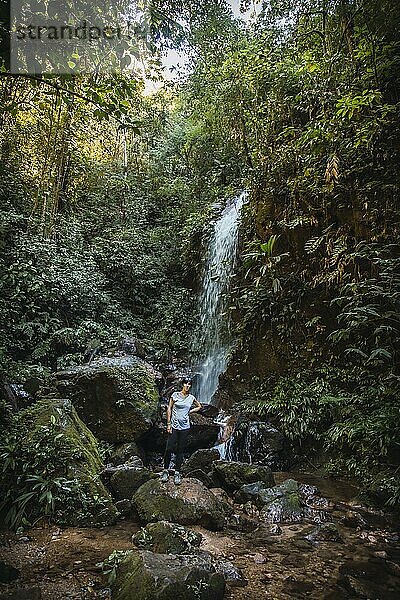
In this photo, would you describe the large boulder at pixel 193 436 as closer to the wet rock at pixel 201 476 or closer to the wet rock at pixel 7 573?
the wet rock at pixel 201 476

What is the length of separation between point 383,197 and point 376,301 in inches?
84.8

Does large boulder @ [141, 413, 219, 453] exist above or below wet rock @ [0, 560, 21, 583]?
below

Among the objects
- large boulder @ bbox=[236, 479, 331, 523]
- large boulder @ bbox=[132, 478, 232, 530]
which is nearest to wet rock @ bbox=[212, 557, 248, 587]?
large boulder @ bbox=[132, 478, 232, 530]

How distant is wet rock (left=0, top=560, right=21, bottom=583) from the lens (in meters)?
3.35

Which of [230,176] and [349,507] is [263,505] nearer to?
[349,507]

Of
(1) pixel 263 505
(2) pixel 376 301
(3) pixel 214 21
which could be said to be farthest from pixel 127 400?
(3) pixel 214 21

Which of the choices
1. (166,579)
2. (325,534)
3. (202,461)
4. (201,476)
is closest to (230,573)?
(166,579)

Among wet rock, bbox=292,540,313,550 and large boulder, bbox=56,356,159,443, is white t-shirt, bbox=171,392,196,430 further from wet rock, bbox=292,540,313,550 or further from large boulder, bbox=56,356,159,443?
wet rock, bbox=292,540,313,550

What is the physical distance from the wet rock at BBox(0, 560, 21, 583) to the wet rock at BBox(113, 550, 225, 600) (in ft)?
2.93

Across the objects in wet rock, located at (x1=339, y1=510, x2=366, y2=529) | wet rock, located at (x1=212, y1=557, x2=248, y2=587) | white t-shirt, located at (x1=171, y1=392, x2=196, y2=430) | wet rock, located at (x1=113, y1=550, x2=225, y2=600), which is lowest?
wet rock, located at (x1=339, y1=510, x2=366, y2=529)

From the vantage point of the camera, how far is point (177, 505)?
4738 mm

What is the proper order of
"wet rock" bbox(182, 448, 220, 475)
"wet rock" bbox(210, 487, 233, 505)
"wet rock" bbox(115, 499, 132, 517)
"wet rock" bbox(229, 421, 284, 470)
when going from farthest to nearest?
1. "wet rock" bbox(229, 421, 284, 470)
2. "wet rock" bbox(182, 448, 220, 475)
3. "wet rock" bbox(210, 487, 233, 505)
4. "wet rock" bbox(115, 499, 132, 517)

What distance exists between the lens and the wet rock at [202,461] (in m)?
6.94

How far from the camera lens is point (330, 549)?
14.4ft
